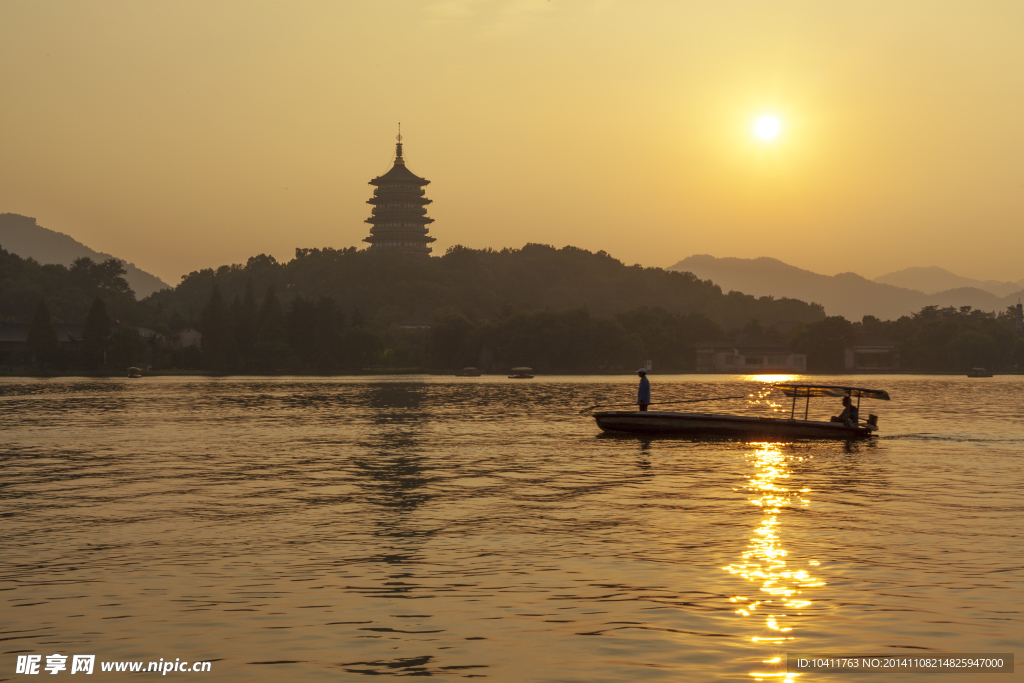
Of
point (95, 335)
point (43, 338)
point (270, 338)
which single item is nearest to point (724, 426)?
point (270, 338)

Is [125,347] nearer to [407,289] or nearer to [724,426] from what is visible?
[407,289]

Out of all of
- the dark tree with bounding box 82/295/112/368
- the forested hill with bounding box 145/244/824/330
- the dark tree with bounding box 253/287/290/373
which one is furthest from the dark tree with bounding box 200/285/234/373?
the forested hill with bounding box 145/244/824/330

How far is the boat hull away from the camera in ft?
102

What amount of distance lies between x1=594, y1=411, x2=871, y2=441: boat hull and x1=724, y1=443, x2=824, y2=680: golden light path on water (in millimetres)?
12014

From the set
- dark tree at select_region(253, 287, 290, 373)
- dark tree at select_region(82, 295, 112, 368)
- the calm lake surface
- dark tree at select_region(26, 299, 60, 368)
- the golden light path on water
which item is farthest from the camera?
dark tree at select_region(253, 287, 290, 373)

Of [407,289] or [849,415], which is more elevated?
[407,289]

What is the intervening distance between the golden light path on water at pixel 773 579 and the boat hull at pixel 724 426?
12.0 meters

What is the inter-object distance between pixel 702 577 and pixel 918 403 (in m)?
51.8

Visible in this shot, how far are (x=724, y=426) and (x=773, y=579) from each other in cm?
2019

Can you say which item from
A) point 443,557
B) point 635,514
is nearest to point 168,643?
point 443,557

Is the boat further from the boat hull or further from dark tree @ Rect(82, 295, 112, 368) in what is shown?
dark tree @ Rect(82, 295, 112, 368)

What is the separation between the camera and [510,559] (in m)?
13.4

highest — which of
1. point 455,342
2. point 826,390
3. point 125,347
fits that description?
point 455,342

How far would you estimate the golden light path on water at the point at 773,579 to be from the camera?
980 centimetres
